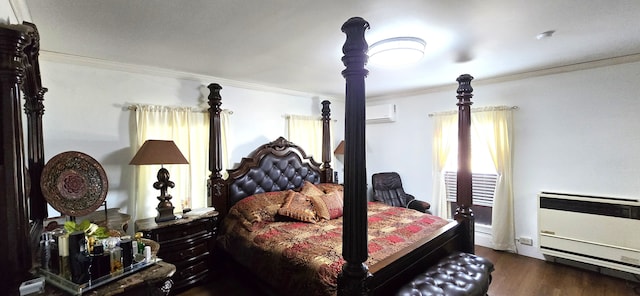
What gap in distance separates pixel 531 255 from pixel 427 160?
181 centimetres

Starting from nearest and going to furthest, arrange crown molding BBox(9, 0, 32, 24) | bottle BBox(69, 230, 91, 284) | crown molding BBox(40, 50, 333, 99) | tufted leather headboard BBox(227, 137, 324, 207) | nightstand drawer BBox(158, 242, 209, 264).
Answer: bottle BBox(69, 230, 91, 284)
crown molding BBox(9, 0, 32, 24)
crown molding BBox(40, 50, 333, 99)
nightstand drawer BBox(158, 242, 209, 264)
tufted leather headboard BBox(227, 137, 324, 207)

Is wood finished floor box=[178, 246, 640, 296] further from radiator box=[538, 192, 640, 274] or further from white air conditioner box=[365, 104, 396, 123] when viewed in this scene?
white air conditioner box=[365, 104, 396, 123]

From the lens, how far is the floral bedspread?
1.99 m

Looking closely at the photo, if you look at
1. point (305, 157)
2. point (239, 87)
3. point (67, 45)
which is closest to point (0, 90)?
point (67, 45)

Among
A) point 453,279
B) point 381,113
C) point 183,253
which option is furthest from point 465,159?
point 183,253

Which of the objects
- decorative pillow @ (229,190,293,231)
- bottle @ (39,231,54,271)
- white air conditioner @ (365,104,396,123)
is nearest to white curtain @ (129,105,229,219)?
decorative pillow @ (229,190,293,231)

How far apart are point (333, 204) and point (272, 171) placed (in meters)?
1.03

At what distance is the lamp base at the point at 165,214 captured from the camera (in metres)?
2.67

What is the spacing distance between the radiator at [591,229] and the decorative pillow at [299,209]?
2849 millimetres

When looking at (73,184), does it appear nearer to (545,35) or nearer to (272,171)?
(272,171)

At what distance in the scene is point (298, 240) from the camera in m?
2.48

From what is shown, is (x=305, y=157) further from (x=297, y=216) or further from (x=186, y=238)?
(x=186, y=238)

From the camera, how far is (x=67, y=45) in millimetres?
2328

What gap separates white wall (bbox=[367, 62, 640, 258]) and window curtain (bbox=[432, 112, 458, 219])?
243 mm
